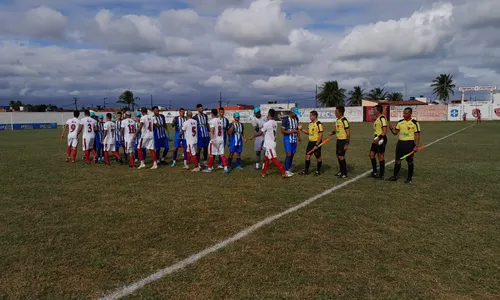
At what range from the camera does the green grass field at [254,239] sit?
3779mm

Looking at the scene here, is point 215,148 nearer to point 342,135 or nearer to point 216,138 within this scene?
point 216,138

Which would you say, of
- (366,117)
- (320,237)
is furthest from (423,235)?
(366,117)

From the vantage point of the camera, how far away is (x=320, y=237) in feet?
17.0

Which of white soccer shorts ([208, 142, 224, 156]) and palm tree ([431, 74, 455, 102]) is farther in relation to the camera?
palm tree ([431, 74, 455, 102])

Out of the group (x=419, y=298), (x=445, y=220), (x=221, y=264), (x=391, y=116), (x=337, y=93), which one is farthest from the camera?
(x=337, y=93)

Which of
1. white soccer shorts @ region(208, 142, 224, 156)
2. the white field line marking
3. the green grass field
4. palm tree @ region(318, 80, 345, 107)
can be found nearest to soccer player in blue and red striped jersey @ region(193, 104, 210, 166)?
white soccer shorts @ region(208, 142, 224, 156)

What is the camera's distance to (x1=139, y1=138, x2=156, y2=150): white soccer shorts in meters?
11.5

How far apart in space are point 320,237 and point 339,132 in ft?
17.0

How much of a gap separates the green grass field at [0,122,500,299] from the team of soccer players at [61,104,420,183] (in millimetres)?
887

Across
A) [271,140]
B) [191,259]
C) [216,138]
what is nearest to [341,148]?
[271,140]

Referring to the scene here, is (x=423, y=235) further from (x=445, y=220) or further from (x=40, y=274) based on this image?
(x=40, y=274)

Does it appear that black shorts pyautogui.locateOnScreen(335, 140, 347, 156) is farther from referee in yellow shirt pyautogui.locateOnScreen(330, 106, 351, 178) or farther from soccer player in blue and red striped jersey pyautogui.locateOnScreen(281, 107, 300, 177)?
soccer player in blue and red striped jersey pyautogui.locateOnScreen(281, 107, 300, 177)

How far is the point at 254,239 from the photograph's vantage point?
200 inches

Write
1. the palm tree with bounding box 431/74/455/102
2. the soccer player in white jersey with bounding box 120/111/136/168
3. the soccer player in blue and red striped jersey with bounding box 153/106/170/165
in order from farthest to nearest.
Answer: the palm tree with bounding box 431/74/455/102 < the soccer player in blue and red striped jersey with bounding box 153/106/170/165 < the soccer player in white jersey with bounding box 120/111/136/168
